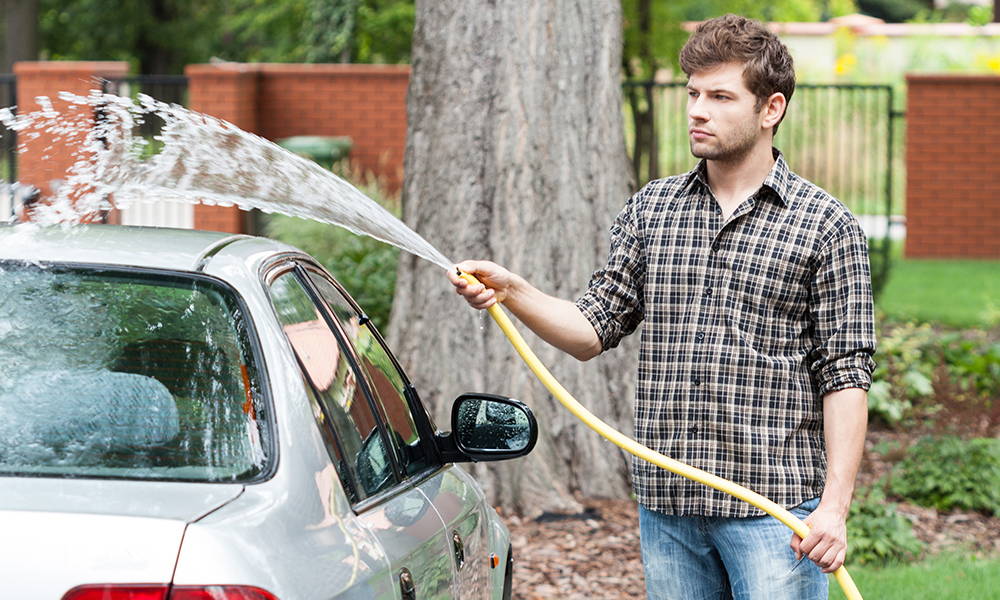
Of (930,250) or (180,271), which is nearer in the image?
(180,271)

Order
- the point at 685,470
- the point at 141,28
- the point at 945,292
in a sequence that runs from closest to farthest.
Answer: the point at 685,470, the point at 945,292, the point at 141,28

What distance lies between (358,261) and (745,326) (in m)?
7.44

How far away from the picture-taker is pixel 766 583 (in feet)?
10.3

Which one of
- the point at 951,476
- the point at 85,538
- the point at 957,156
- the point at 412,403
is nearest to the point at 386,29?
the point at 957,156

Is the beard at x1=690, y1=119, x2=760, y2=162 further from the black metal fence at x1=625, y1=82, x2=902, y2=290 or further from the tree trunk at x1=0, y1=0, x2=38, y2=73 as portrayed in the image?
the tree trunk at x1=0, y1=0, x2=38, y2=73

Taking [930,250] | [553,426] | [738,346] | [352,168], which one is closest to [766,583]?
[738,346]

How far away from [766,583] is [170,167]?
1678mm

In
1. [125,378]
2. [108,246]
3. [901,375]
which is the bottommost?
[901,375]

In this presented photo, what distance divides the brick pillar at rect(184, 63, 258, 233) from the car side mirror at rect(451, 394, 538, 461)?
13.7m

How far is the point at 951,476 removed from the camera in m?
7.37

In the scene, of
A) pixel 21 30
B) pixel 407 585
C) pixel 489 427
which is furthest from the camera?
pixel 21 30

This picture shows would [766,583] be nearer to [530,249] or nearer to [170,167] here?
[170,167]

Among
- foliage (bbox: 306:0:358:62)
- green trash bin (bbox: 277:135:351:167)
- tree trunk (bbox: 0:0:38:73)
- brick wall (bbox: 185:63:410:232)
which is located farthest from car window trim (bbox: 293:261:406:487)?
tree trunk (bbox: 0:0:38:73)

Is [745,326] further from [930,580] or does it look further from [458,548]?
[930,580]
